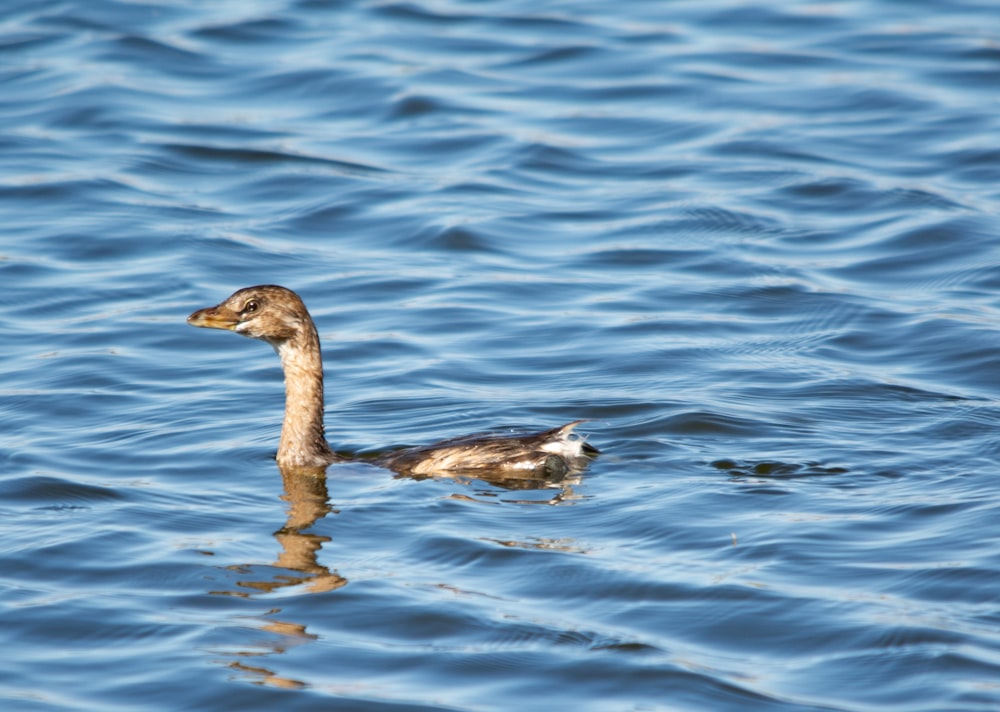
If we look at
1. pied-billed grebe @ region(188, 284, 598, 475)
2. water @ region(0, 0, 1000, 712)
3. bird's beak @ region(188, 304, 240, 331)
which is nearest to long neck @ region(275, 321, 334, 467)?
pied-billed grebe @ region(188, 284, 598, 475)

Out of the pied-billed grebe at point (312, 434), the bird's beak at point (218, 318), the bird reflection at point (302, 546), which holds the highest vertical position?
the bird's beak at point (218, 318)

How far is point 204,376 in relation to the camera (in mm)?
10500

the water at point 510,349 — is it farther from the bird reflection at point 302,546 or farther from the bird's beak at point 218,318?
the bird's beak at point 218,318

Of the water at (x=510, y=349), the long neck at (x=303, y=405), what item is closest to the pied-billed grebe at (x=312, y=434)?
the long neck at (x=303, y=405)

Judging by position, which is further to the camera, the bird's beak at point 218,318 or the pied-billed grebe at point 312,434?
the bird's beak at point 218,318

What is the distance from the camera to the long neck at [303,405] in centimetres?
→ 870

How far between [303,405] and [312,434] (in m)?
0.17

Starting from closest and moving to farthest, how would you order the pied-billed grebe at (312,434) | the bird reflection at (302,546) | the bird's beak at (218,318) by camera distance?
1. the bird reflection at (302,546)
2. the pied-billed grebe at (312,434)
3. the bird's beak at (218,318)

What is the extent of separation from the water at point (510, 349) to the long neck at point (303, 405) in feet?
0.75

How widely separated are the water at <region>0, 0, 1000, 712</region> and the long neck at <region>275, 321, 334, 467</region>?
228 millimetres

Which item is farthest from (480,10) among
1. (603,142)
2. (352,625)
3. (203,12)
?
(352,625)

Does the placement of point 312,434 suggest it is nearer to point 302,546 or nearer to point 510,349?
point 302,546

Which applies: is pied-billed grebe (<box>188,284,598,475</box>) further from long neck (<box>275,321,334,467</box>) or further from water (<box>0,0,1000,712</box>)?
water (<box>0,0,1000,712</box>)

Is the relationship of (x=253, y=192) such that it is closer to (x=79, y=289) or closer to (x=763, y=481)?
(x=79, y=289)
